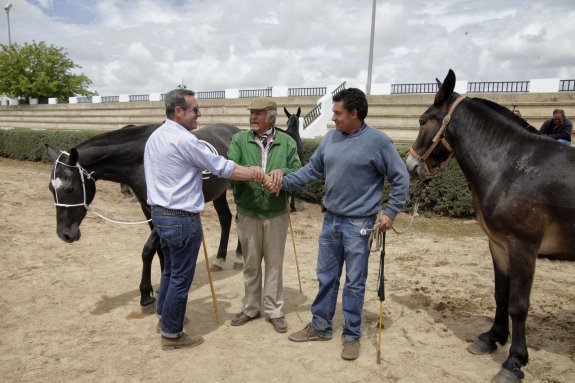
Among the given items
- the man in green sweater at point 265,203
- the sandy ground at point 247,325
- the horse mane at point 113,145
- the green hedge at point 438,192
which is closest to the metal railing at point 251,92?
the green hedge at point 438,192

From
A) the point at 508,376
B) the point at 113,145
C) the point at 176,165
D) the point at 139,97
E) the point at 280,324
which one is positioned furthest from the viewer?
the point at 139,97

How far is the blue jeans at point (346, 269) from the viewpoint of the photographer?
11.7 ft

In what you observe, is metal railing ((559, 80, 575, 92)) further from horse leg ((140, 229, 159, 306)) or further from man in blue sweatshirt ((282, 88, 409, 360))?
horse leg ((140, 229, 159, 306))

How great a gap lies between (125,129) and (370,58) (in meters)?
14.7

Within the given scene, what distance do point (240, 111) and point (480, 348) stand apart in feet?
65.7

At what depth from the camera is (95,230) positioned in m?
7.85

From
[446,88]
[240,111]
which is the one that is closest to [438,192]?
[446,88]

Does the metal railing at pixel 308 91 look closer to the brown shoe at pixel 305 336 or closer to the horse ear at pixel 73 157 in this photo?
the horse ear at pixel 73 157

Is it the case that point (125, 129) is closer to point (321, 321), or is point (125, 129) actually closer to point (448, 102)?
point (321, 321)

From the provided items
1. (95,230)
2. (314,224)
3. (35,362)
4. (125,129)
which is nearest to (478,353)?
(35,362)

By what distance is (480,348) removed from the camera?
149 inches

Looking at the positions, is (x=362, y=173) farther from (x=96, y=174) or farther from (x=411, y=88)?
(x=411, y=88)

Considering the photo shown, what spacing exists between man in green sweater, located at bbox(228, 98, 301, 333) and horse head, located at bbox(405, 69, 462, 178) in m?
1.13

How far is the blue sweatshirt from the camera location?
343cm
